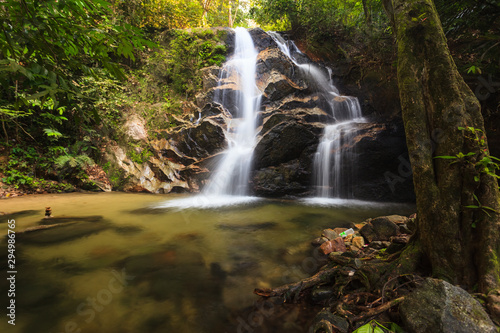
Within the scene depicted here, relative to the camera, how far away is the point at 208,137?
10.5 m

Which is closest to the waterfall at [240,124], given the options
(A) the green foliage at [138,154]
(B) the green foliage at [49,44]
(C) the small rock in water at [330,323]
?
(A) the green foliage at [138,154]

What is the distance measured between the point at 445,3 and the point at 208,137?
28.0 feet

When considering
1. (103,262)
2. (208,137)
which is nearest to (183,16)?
(208,137)

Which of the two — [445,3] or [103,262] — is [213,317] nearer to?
[103,262]

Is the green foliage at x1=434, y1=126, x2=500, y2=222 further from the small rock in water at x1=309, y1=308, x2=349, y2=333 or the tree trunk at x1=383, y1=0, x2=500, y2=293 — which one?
the small rock in water at x1=309, y1=308, x2=349, y2=333

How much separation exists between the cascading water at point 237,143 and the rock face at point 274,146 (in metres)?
0.25

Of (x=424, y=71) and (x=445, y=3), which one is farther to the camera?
(x=445, y=3)

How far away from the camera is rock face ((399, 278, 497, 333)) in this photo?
1597 mm

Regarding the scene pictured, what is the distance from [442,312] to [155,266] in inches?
139

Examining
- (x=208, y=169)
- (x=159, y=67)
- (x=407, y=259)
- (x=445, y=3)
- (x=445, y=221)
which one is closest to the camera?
(x=445, y=221)

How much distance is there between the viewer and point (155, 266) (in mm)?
3617

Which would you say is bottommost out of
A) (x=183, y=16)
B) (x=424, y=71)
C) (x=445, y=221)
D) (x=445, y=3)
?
(x=445, y=221)

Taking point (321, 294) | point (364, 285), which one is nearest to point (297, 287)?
point (321, 294)

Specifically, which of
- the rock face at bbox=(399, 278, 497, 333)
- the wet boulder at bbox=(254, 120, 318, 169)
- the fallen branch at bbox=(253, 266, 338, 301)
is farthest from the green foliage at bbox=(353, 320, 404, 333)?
the wet boulder at bbox=(254, 120, 318, 169)
